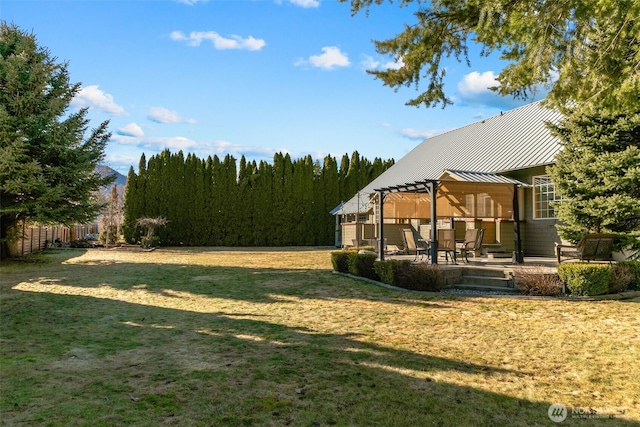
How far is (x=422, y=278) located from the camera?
31.0ft

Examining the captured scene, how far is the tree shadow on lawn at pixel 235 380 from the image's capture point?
3287 millimetres

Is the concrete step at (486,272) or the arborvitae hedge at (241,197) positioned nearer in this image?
the concrete step at (486,272)

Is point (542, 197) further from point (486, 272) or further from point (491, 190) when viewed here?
point (486, 272)

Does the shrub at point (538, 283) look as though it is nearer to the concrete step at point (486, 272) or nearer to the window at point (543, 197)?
the concrete step at point (486, 272)

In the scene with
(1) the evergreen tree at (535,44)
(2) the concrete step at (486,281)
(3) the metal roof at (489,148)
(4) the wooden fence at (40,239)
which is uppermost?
(3) the metal roof at (489,148)

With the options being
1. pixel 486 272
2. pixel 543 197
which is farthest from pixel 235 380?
pixel 543 197

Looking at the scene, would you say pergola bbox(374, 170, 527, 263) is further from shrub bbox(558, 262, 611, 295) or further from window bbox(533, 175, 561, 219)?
shrub bbox(558, 262, 611, 295)

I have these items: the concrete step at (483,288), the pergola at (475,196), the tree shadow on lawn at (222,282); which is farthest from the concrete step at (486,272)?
the tree shadow on lawn at (222,282)

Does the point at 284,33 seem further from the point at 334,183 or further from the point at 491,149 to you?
the point at 334,183

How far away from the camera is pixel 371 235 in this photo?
2317 centimetres

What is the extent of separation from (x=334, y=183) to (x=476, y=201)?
2115cm

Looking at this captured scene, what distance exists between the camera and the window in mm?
14227

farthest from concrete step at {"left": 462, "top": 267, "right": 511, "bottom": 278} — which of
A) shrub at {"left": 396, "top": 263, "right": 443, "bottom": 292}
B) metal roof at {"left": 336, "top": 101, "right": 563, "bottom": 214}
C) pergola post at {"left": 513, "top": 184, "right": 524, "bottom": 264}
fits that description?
metal roof at {"left": 336, "top": 101, "right": 563, "bottom": 214}

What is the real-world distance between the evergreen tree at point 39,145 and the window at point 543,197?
54.3 ft
